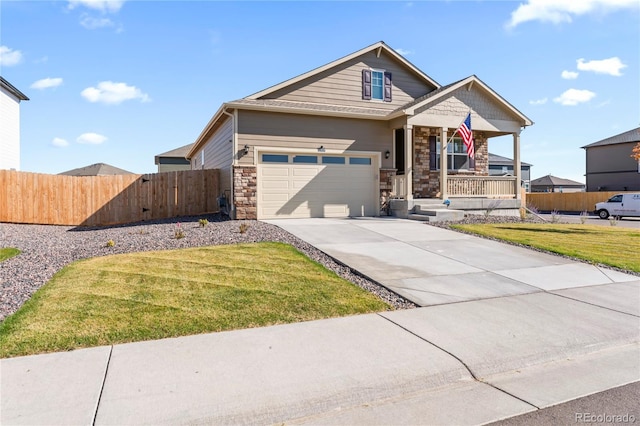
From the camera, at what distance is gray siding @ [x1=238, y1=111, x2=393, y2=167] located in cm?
1448

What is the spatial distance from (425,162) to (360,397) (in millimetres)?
15618

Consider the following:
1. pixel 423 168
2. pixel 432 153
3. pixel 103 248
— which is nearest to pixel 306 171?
pixel 423 168

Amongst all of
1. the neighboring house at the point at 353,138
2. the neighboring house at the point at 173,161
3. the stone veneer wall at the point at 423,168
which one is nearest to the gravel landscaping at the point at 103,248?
the neighboring house at the point at 353,138

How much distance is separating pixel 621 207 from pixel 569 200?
8.79m

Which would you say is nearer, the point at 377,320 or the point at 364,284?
the point at 377,320

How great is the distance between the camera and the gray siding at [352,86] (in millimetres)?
16047

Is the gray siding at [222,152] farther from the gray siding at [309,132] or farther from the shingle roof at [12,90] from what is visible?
the shingle roof at [12,90]

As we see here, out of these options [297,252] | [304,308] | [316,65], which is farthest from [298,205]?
[304,308]

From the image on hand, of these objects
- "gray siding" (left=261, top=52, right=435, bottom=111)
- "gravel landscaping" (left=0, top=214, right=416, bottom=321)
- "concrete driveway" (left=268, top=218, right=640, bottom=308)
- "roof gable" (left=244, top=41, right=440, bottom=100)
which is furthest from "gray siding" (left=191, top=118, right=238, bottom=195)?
"concrete driveway" (left=268, top=218, right=640, bottom=308)

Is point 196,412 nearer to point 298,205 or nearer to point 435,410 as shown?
point 435,410

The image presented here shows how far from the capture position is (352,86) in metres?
16.8

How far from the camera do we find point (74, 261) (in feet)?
26.2

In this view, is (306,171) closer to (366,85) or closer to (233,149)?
(233,149)

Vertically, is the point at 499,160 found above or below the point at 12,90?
below
